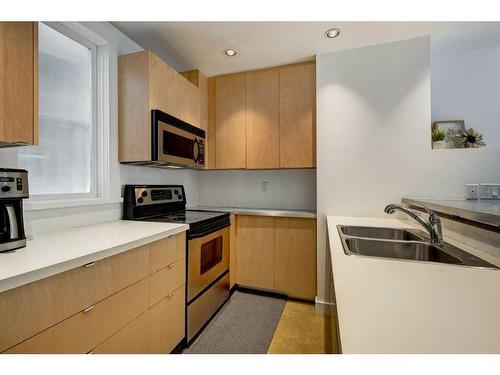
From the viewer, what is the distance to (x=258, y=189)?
2854 millimetres

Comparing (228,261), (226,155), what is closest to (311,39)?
(226,155)

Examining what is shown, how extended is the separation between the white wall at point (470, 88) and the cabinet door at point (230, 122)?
1923mm

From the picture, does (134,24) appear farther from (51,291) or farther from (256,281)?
(256,281)

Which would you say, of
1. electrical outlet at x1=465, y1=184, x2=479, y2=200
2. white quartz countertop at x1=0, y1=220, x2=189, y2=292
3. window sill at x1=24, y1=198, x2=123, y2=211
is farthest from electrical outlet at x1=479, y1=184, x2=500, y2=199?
window sill at x1=24, y1=198, x2=123, y2=211

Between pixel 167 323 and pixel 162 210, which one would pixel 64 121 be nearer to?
pixel 162 210

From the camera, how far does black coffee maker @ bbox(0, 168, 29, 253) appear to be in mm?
942

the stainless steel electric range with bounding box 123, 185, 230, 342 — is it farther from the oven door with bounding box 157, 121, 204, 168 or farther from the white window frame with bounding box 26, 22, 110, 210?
the oven door with bounding box 157, 121, 204, 168

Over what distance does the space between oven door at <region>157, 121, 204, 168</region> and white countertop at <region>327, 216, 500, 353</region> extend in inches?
58.5

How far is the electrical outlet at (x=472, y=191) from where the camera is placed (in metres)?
1.81

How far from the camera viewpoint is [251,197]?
9.46 feet

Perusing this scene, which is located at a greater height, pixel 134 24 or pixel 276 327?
pixel 134 24

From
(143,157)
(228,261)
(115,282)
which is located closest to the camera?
(115,282)

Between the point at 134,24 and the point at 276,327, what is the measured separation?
2.62 metres

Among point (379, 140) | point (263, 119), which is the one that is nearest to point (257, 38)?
point (263, 119)
